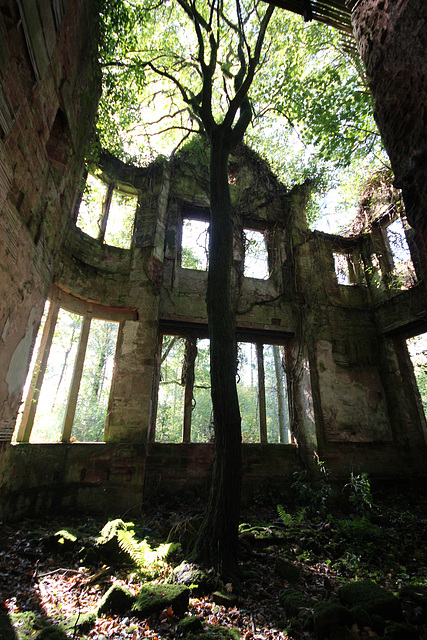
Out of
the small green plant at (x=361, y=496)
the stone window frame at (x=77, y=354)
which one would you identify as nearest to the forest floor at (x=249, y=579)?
the small green plant at (x=361, y=496)

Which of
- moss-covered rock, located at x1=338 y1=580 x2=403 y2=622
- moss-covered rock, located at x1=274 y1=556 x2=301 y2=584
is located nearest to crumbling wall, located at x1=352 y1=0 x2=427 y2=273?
moss-covered rock, located at x1=338 y1=580 x2=403 y2=622

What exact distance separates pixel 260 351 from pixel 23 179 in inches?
260

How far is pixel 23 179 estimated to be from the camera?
3.14 meters

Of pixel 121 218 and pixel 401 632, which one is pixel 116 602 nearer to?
pixel 401 632

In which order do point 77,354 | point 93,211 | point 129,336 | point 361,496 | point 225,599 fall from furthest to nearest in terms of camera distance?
point 93,211, point 129,336, point 77,354, point 361,496, point 225,599

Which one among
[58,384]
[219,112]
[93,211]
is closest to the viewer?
[93,211]

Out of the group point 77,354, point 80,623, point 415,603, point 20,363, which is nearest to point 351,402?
point 415,603

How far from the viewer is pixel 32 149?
328cm

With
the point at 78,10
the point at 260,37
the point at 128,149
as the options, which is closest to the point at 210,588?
the point at 78,10

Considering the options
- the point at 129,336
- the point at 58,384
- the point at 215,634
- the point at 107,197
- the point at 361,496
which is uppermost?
the point at 107,197

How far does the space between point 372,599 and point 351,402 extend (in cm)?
606

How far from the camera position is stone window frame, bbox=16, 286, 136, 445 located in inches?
228

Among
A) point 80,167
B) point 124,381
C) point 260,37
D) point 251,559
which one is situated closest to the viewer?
point 251,559

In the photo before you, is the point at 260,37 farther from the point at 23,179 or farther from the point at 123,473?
the point at 123,473
